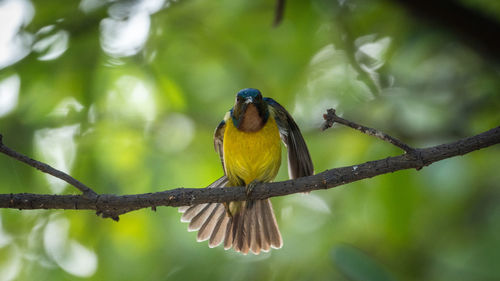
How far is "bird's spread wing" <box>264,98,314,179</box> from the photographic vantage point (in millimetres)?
4141

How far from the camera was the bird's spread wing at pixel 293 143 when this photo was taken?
4.14 meters

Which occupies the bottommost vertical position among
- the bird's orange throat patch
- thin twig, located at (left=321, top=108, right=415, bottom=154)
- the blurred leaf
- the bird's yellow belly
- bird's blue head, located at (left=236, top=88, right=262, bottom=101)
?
the blurred leaf

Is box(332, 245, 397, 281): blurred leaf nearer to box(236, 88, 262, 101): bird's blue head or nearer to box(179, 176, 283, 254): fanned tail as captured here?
box(179, 176, 283, 254): fanned tail

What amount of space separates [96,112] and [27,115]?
0.58 meters

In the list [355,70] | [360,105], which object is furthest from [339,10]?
[360,105]

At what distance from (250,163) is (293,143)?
418 millimetres

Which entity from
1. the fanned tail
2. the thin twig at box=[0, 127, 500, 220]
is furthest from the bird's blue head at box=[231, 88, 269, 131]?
the thin twig at box=[0, 127, 500, 220]

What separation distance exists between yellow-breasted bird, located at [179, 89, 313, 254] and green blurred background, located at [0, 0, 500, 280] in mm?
421

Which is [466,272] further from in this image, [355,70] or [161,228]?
[161,228]

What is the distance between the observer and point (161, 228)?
4871 mm

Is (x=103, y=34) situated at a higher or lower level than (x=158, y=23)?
lower

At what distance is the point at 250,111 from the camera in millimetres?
4258

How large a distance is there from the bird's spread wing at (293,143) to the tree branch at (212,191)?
1069 mm

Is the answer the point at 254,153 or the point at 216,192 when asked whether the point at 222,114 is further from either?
the point at 216,192
